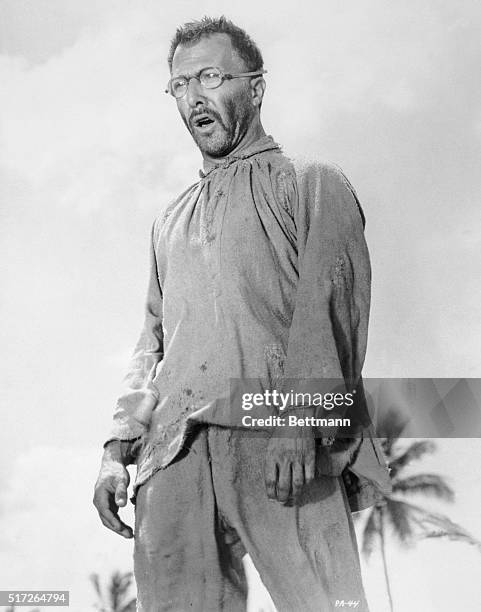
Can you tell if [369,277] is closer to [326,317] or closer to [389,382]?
[326,317]

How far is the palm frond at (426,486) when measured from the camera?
2803 mm

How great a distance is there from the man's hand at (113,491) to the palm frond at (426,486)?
868mm

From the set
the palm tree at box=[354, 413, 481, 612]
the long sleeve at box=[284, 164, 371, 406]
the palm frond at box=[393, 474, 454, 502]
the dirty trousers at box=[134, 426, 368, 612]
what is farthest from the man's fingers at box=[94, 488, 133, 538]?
the palm frond at box=[393, 474, 454, 502]

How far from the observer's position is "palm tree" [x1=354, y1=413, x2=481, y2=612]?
107 inches

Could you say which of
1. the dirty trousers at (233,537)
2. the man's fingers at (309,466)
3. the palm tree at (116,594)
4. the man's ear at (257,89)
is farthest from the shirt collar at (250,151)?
the palm tree at (116,594)

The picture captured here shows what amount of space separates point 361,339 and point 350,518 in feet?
1.41

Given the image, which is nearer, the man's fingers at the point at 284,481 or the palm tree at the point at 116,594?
the man's fingers at the point at 284,481

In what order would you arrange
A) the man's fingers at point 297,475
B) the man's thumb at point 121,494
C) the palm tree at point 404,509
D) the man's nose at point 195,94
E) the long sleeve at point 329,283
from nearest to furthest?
the man's fingers at point 297,475 < the long sleeve at point 329,283 < the man's thumb at point 121,494 < the man's nose at point 195,94 < the palm tree at point 404,509

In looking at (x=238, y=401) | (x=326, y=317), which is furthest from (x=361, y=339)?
(x=238, y=401)

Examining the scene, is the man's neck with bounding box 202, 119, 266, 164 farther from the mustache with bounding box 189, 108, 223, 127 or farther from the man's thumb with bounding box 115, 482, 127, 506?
the man's thumb with bounding box 115, 482, 127, 506

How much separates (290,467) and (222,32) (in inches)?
48.9

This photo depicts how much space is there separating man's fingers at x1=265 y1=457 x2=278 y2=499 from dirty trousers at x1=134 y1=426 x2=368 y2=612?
7 cm

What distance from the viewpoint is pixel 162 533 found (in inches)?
87.0

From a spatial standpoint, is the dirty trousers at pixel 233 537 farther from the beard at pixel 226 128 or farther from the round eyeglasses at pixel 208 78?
the round eyeglasses at pixel 208 78
